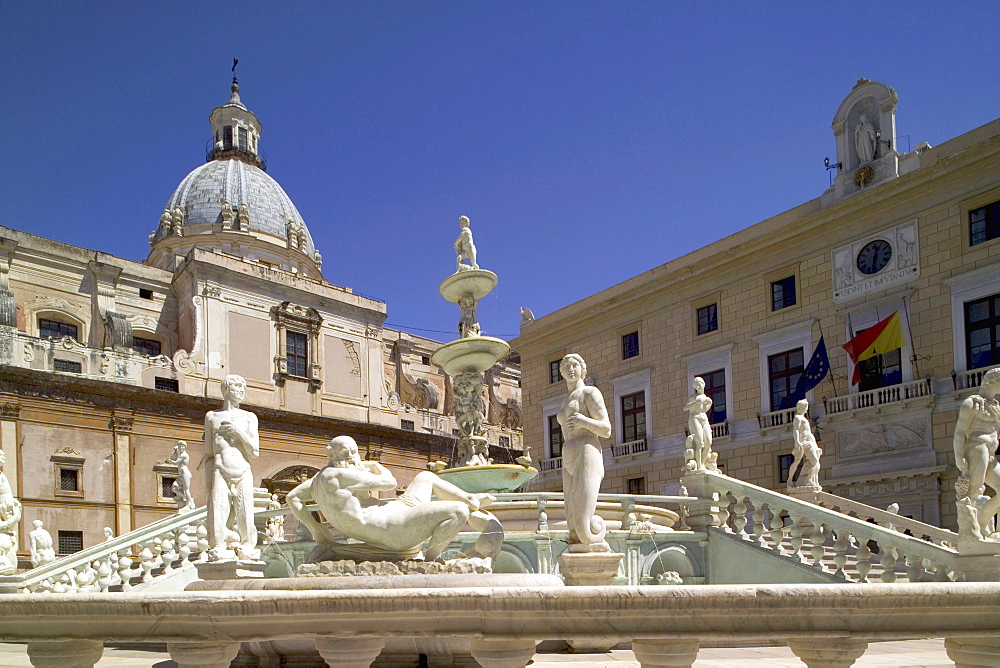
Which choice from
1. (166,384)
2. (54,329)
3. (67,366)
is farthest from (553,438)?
(54,329)

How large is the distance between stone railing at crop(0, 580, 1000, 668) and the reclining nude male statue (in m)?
1.41

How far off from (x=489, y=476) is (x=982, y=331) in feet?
47.1

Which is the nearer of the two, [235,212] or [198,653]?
[198,653]

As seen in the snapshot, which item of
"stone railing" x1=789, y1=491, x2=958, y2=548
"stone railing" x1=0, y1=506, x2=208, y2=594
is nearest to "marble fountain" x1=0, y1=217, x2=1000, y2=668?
"stone railing" x1=789, y1=491, x2=958, y2=548

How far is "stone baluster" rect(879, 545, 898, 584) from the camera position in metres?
9.90

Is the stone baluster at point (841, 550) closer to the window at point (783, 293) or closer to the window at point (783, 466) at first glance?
the window at point (783, 466)

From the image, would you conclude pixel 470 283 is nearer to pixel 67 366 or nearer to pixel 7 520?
pixel 7 520

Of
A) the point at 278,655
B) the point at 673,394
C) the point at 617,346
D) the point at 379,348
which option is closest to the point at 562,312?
the point at 617,346

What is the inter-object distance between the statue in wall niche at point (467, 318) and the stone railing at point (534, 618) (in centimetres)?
1170

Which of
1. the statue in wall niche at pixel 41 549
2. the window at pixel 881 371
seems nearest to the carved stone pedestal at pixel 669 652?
the statue in wall niche at pixel 41 549

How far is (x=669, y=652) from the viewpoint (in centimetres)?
357

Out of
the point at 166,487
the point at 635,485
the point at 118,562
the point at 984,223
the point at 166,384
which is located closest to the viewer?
the point at 118,562

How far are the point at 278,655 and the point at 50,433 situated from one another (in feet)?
80.8

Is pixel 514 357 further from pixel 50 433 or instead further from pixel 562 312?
pixel 50 433
